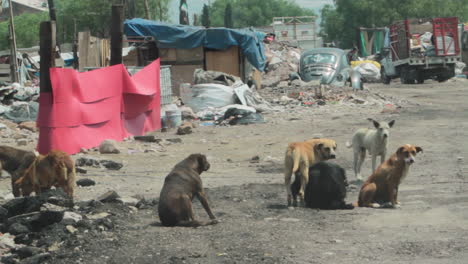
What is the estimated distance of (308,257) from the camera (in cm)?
674

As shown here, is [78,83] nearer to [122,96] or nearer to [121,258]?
[122,96]

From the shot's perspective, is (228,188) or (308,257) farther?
(228,188)

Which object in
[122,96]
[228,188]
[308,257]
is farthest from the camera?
[122,96]

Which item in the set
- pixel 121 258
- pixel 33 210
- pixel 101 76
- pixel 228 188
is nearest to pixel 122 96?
pixel 101 76

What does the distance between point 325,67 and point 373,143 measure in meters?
20.6

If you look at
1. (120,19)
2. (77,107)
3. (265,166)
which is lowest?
(265,166)

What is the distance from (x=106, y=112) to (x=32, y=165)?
20.5ft

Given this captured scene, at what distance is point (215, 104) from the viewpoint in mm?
22609

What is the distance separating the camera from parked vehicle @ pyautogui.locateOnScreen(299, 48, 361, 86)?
30672 mm

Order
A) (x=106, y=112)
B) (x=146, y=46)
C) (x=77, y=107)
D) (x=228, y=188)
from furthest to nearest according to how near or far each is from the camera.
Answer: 1. (x=146, y=46)
2. (x=106, y=112)
3. (x=77, y=107)
4. (x=228, y=188)

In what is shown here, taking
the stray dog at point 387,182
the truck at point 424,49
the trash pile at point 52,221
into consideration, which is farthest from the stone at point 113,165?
the truck at point 424,49

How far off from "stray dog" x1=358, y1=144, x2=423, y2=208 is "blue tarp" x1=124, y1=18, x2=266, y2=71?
59.6 feet

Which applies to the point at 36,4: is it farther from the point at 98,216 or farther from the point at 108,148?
the point at 98,216

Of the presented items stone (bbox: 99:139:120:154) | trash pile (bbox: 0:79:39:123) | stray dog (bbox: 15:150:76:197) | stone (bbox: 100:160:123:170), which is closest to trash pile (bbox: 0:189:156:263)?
stray dog (bbox: 15:150:76:197)
